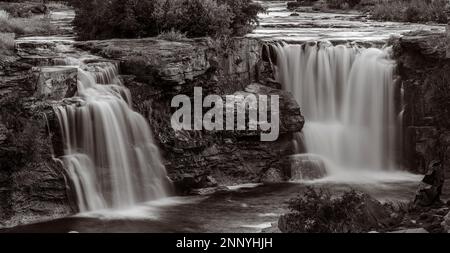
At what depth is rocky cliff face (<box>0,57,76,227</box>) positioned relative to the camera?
20.2m

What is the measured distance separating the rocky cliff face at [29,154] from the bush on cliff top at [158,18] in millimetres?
6603

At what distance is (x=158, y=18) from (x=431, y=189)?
491 inches

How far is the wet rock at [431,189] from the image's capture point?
19531 mm

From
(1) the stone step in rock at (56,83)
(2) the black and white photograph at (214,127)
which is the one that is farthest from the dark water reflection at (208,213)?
(1) the stone step in rock at (56,83)

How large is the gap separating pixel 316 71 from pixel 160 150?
7.80 m

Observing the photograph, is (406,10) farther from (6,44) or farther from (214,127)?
(6,44)

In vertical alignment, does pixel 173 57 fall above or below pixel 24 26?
below

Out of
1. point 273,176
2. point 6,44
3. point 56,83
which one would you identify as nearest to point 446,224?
point 273,176

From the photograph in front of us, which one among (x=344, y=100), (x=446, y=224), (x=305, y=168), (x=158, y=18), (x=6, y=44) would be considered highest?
(x=158, y=18)

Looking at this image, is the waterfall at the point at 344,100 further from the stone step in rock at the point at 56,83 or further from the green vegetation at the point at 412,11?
the green vegetation at the point at 412,11

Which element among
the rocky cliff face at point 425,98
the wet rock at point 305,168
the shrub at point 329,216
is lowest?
the wet rock at point 305,168

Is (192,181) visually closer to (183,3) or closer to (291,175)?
(291,175)

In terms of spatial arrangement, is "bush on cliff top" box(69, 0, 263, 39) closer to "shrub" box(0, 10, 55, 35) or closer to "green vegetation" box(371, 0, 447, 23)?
"shrub" box(0, 10, 55, 35)

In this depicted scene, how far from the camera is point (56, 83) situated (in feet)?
71.8
